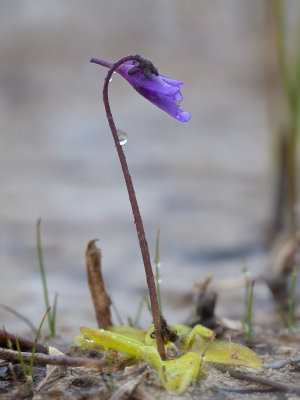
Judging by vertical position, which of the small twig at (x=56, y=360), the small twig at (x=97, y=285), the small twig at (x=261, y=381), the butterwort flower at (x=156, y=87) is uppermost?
the butterwort flower at (x=156, y=87)

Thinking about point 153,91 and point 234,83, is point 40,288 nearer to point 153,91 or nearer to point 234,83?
point 153,91

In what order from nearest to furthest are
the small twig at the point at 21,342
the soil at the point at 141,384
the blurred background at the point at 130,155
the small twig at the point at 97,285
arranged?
1. the soil at the point at 141,384
2. the small twig at the point at 21,342
3. the small twig at the point at 97,285
4. the blurred background at the point at 130,155

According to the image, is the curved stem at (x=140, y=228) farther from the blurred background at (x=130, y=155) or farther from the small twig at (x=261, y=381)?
the blurred background at (x=130, y=155)

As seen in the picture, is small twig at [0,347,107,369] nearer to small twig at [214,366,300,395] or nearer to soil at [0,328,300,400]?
soil at [0,328,300,400]

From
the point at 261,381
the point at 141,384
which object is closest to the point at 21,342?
the point at 141,384

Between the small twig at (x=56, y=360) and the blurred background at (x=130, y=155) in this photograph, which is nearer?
the small twig at (x=56, y=360)

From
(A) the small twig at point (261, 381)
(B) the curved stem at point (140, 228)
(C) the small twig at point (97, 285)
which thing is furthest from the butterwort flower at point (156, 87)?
(A) the small twig at point (261, 381)
